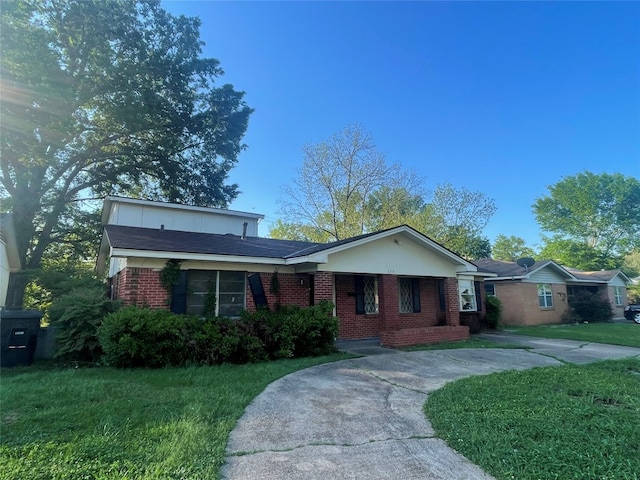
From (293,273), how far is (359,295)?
2827 mm

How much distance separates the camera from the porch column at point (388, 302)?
11.1m

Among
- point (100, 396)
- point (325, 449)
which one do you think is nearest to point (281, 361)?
point (100, 396)

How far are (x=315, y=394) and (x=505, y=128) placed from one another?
678 inches

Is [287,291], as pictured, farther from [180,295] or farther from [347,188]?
[347,188]

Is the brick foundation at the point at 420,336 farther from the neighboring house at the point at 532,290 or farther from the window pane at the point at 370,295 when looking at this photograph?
the neighboring house at the point at 532,290

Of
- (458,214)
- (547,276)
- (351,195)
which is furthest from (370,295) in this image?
(458,214)

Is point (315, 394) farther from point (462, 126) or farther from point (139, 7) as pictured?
point (139, 7)

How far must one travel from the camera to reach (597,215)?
41.0 meters

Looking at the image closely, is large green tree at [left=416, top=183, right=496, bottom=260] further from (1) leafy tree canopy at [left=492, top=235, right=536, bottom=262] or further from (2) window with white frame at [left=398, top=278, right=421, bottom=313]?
(1) leafy tree canopy at [left=492, top=235, right=536, bottom=262]

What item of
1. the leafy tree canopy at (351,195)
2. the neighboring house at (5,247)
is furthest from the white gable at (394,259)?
the leafy tree canopy at (351,195)

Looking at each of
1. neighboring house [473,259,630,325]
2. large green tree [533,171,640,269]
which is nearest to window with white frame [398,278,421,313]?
neighboring house [473,259,630,325]

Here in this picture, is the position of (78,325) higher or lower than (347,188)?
lower

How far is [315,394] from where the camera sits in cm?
538

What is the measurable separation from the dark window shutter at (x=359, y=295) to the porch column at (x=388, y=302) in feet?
3.80
